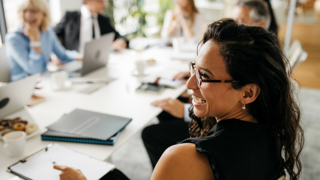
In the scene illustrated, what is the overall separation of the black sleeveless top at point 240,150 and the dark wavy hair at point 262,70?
0.08 metres

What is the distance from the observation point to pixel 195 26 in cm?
330

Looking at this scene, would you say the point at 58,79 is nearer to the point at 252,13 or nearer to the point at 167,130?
the point at 167,130

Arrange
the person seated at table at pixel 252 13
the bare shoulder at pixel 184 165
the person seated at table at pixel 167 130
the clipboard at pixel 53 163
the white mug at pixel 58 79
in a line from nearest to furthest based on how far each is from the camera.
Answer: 1. the bare shoulder at pixel 184 165
2. the clipboard at pixel 53 163
3. the person seated at table at pixel 167 130
4. the white mug at pixel 58 79
5. the person seated at table at pixel 252 13

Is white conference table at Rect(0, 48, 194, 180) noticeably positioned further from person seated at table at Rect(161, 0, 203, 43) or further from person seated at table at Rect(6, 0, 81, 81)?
person seated at table at Rect(161, 0, 203, 43)

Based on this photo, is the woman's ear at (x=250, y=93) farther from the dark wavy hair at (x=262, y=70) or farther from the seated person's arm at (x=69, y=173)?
the seated person's arm at (x=69, y=173)

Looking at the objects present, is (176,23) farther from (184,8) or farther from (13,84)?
(13,84)

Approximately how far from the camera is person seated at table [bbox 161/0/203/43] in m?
3.21

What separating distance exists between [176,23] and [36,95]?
2013mm

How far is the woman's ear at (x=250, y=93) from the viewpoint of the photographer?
89 cm

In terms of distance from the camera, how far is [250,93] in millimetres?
902

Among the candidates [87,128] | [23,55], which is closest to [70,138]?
[87,128]

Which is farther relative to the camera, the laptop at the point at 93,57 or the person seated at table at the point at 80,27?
the person seated at table at the point at 80,27

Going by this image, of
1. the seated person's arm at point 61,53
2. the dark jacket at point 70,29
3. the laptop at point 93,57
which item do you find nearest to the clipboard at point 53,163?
the laptop at point 93,57

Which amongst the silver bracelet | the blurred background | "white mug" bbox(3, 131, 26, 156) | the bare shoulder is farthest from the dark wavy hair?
the silver bracelet
